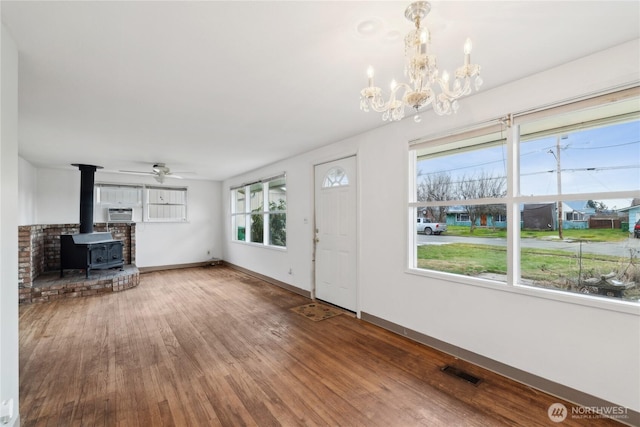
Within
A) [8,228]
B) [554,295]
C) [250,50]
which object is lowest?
[554,295]

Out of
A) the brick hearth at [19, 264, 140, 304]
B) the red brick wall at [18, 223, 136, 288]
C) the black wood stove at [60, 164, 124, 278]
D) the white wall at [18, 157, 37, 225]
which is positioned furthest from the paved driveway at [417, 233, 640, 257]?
the white wall at [18, 157, 37, 225]

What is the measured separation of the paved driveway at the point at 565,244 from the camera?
195 cm

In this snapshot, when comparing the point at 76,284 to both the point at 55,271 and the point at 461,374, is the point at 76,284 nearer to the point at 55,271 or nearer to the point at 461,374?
the point at 55,271

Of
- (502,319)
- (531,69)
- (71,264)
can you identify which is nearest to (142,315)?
(71,264)

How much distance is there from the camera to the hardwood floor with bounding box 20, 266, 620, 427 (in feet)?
6.10

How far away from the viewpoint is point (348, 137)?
3.81 meters

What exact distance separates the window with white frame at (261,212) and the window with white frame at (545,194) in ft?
10.0

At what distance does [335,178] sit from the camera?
163 inches

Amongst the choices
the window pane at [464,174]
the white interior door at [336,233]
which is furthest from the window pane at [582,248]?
the white interior door at [336,233]

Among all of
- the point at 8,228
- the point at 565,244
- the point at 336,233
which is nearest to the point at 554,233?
the point at 565,244

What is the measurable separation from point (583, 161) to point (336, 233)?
8.97 ft

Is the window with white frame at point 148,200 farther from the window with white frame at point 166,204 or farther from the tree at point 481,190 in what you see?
the tree at point 481,190

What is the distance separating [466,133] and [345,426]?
8.42 ft

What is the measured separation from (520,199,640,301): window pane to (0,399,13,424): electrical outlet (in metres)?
3.49
